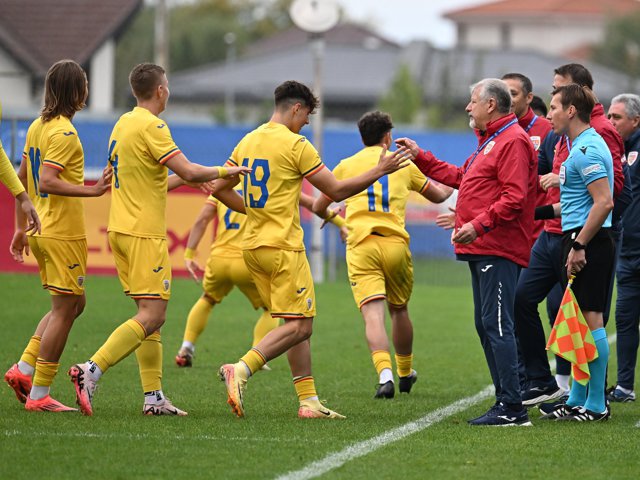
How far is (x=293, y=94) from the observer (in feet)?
27.2

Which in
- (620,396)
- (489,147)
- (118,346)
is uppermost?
(489,147)

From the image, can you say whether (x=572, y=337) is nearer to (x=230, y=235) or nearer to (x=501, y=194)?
(x=501, y=194)

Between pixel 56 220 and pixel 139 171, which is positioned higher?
pixel 139 171

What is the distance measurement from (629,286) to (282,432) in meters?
3.63

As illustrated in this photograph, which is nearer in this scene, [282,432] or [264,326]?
[282,432]

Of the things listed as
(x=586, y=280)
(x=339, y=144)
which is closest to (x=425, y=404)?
(x=586, y=280)

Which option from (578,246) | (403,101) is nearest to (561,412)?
(578,246)

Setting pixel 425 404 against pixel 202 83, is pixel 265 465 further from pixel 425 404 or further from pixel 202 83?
pixel 202 83

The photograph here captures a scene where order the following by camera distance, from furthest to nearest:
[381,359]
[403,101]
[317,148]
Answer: [403,101] < [317,148] < [381,359]

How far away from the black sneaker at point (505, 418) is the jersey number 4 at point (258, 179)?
203 centimetres

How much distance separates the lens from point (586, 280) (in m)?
8.33

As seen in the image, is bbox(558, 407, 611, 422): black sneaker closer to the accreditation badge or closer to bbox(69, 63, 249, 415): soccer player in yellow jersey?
the accreditation badge

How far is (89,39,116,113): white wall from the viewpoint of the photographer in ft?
130

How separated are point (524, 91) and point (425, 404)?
2.50m
